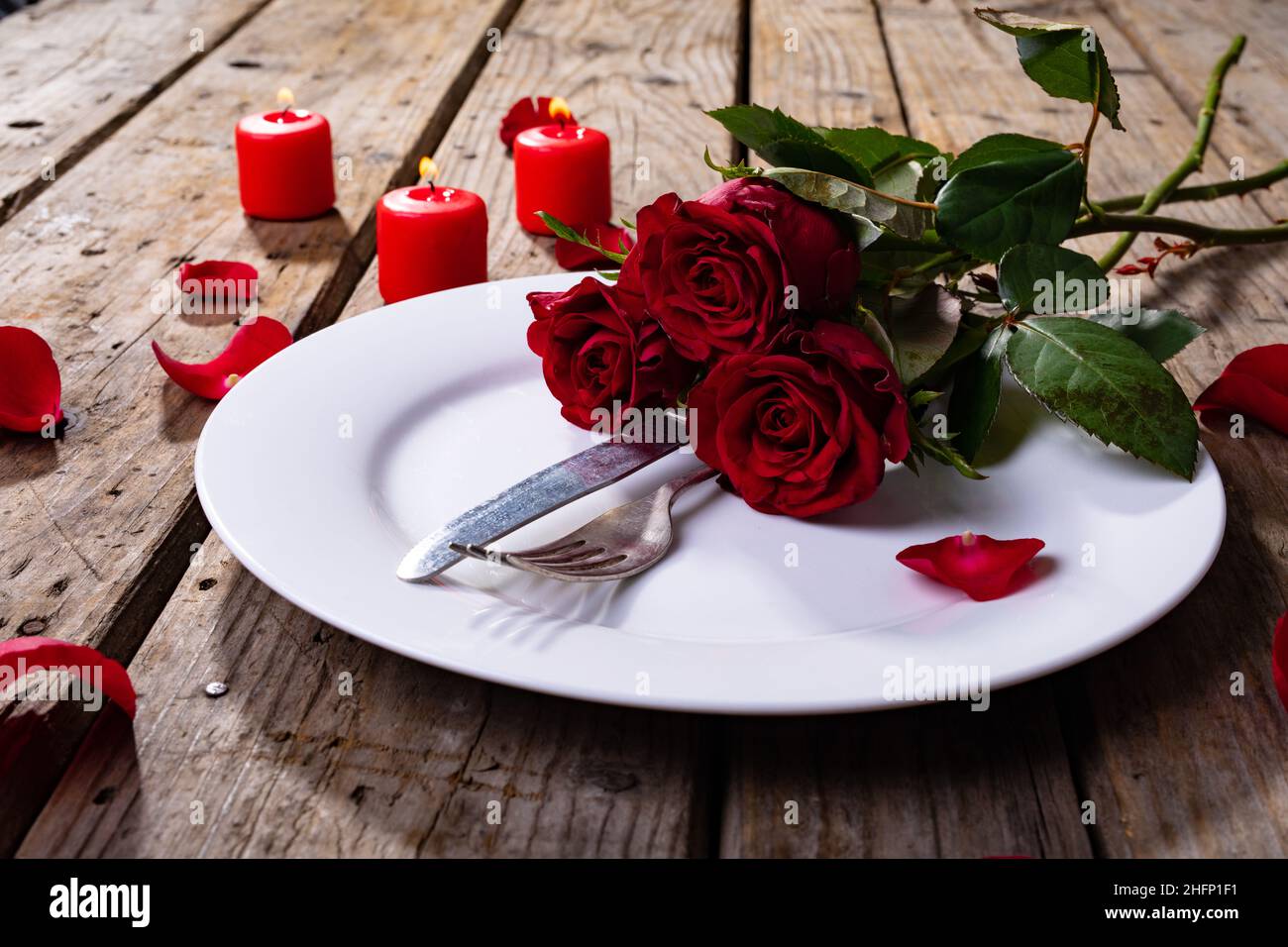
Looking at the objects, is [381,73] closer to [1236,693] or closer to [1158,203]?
[1158,203]

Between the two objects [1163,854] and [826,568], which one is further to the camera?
[826,568]

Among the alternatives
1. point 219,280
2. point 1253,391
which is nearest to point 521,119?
point 219,280

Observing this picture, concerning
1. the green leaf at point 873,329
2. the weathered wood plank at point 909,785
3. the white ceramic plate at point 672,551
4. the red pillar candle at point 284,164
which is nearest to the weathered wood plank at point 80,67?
the red pillar candle at point 284,164

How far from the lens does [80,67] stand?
4.66ft

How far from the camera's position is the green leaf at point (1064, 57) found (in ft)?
2.35

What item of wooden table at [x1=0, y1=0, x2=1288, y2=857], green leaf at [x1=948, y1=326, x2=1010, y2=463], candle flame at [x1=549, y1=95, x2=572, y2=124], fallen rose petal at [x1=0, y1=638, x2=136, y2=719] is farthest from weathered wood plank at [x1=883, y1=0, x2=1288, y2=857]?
candle flame at [x1=549, y1=95, x2=572, y2=124]

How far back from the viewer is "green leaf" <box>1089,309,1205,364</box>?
0.72 m

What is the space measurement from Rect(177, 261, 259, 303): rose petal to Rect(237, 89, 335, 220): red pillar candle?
103 millimetres

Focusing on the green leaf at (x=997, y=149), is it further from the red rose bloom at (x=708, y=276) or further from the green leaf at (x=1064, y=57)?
the red rose bloom at (x=708, y=276)

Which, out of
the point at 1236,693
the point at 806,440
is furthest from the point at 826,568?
the point at 1236,693

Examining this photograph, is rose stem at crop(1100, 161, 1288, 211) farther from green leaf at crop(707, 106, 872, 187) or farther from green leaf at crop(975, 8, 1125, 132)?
green leaf at crop(707, 106, 872, 187)

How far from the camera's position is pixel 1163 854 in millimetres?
486
